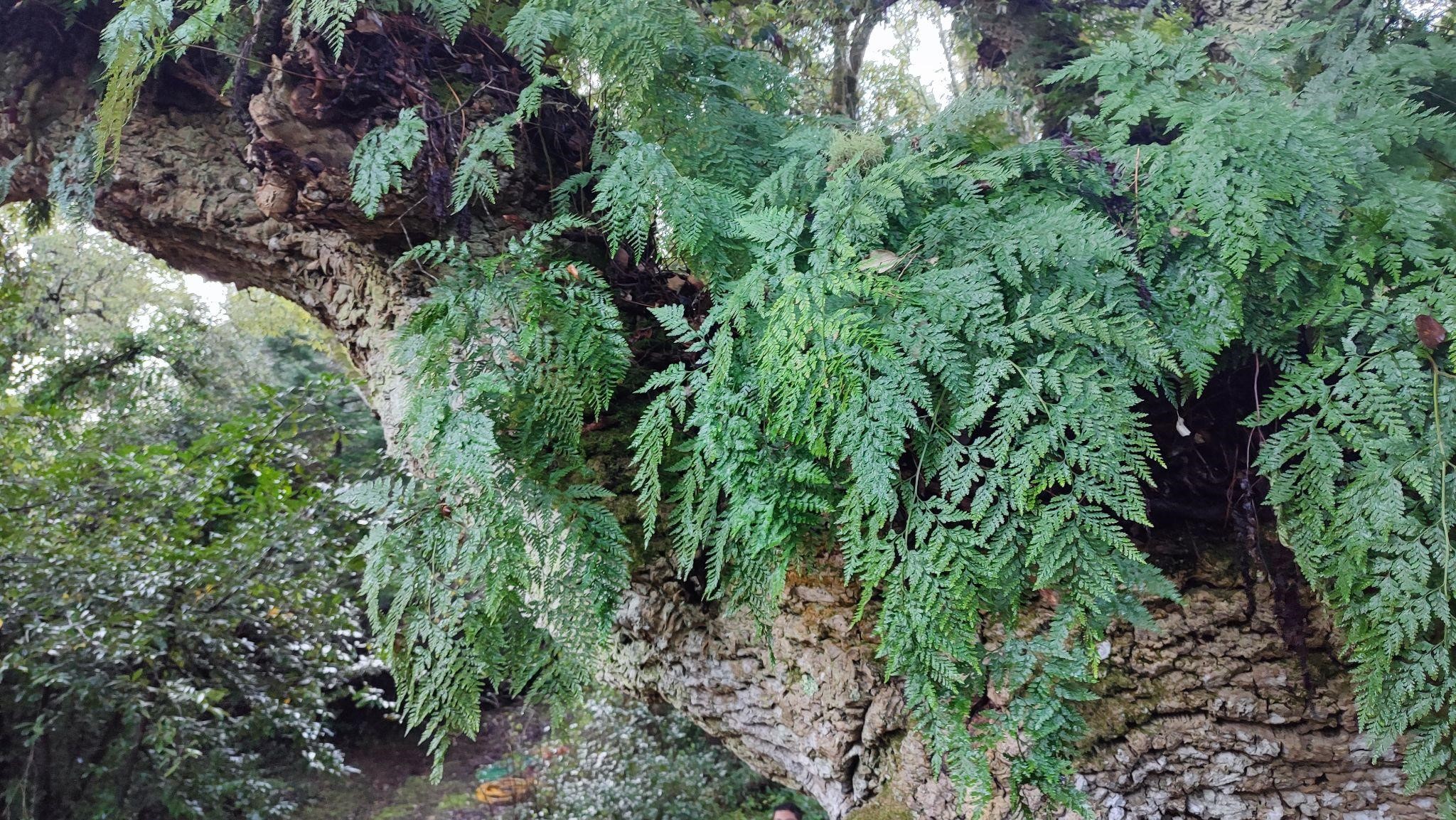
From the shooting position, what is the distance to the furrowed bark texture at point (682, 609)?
5.57 ft

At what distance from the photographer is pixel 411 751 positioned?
9.30 meters

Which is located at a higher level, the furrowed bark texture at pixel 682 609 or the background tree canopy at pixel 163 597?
the furrowed bark texture at pixel 682 609

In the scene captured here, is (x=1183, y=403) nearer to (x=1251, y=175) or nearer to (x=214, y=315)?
(x=1251, y=175)

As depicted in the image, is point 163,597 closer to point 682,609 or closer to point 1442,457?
point 682,609

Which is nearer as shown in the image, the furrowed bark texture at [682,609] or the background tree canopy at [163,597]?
the furrowed bark texture at [682,609]

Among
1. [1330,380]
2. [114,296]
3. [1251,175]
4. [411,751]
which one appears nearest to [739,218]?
[1251,175]

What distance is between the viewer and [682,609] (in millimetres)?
2256

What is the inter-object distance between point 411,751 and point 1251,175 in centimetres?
996

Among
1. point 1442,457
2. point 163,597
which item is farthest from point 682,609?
point 163,597

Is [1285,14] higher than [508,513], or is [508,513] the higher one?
[1285,14]

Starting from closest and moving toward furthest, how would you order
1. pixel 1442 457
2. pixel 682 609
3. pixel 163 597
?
1. pixel 1442 457
2. pixel 682 609
3. pixel 163 597

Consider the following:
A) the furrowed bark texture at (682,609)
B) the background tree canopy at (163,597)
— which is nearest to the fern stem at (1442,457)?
the furrowed bark texture at (682,609)

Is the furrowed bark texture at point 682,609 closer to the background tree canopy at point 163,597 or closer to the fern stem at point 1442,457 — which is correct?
the fern stem at point 1442,457

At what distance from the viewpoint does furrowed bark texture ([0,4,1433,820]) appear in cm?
170
